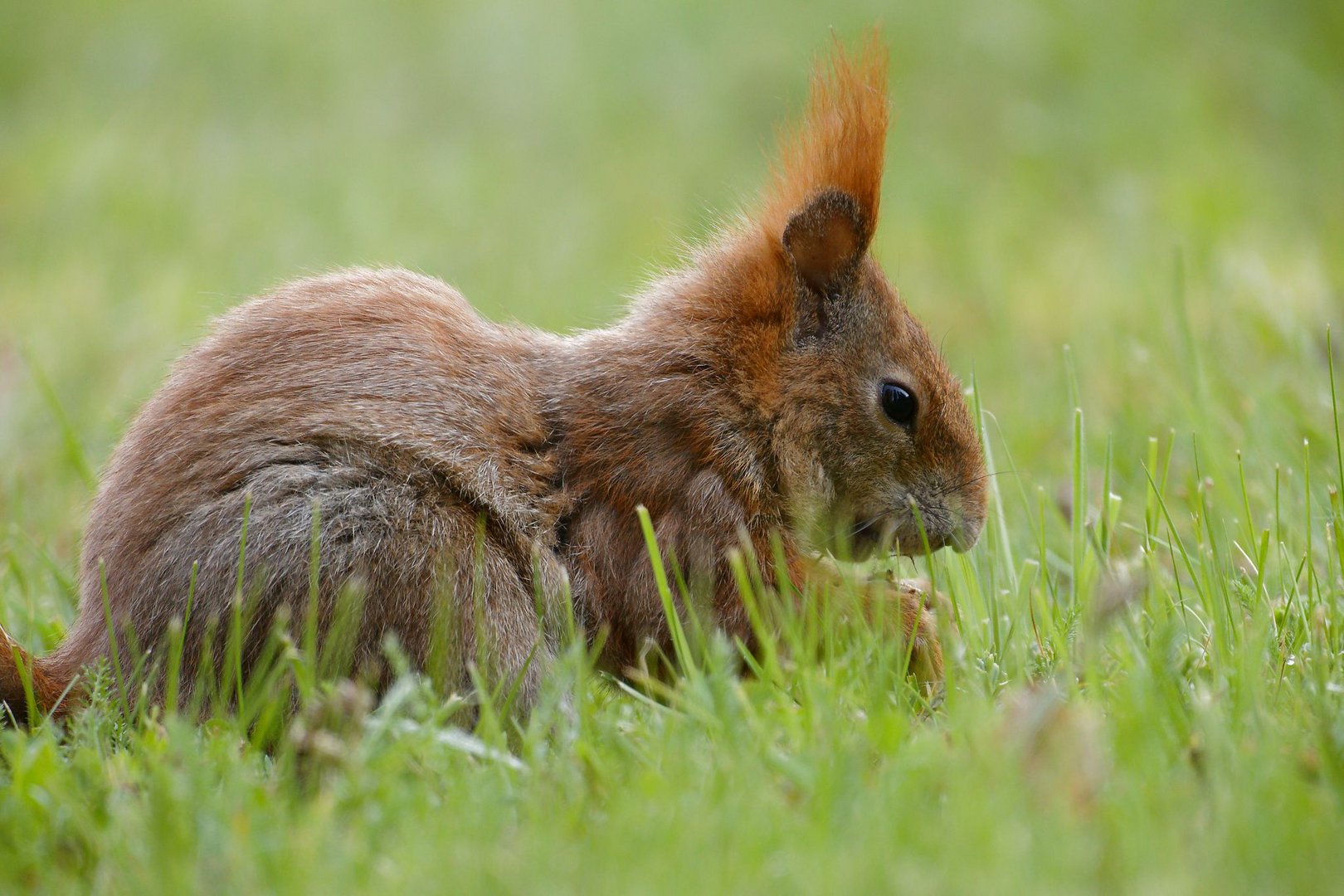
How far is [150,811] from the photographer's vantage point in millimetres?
2008

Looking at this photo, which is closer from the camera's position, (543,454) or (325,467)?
(325,467)

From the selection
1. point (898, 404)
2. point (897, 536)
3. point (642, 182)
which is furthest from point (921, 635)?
point (642, 182)

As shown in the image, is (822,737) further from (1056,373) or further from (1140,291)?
(1140,291)

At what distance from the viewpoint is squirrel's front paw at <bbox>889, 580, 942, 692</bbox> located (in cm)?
285

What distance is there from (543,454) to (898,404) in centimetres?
86

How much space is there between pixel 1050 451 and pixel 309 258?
11.9ft

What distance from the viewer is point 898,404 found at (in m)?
3.25

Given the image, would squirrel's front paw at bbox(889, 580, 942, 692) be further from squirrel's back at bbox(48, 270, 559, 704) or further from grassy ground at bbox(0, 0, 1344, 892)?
squirrel's back at bbox(48, 270, 559, 704)

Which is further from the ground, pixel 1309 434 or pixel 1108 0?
pixel 1108 0

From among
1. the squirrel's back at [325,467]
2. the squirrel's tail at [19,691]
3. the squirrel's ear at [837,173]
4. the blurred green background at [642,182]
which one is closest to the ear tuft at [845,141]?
the squirrel's ear at [837,173]

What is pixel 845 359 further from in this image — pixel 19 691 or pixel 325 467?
pixel 19 691

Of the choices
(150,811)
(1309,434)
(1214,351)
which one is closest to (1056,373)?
(1214,351)

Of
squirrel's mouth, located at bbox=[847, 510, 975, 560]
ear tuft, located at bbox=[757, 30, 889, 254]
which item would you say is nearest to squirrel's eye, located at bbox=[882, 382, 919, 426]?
squirrel's mouth, located at bbox=[847, 510, 975, 560]

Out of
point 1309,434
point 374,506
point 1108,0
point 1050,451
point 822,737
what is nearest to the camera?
point 822,737
